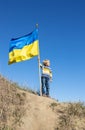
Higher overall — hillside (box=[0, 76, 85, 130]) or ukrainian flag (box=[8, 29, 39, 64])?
ukrainian flag (box=[8, 29, 39, 64])

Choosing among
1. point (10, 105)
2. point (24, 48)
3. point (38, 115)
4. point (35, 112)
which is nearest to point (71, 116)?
point (38, 115)

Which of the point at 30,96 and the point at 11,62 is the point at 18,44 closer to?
the point at 11,62

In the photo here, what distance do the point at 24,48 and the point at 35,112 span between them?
4601 millimetres

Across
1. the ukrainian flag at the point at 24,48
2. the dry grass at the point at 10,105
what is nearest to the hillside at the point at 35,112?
the dry grass at the point at 10,105

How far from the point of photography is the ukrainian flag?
18.2 metres

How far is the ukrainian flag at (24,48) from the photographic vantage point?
18219 millimetres

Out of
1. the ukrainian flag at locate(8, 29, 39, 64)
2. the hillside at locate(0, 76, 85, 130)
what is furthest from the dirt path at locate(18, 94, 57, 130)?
the ukrainian flag at locate(8, 29, 39, 64)

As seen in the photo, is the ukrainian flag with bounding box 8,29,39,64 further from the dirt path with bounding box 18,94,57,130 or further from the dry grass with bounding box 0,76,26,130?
the dirt path with bounding box 18,94,57,130

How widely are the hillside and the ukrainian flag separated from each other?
82.5 inches

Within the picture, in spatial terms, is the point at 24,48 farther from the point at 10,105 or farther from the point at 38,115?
the point at 38,115

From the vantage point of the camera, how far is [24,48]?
18703mm

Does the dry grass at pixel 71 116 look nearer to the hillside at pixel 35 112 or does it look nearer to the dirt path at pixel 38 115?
the hillside at pixel 35 112

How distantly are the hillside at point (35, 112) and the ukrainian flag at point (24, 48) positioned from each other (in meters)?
2.10

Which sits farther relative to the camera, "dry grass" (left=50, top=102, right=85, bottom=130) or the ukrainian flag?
the ukrainian flag
